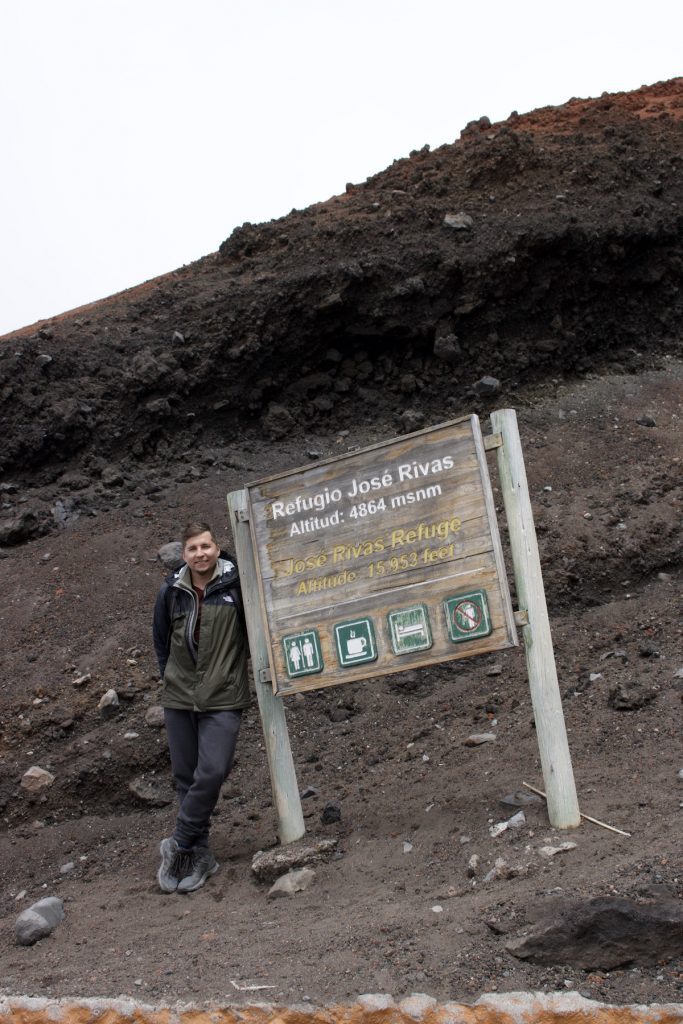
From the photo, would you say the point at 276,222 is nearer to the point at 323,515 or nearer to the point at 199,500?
the point at 199,500

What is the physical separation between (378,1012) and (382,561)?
204 centimetres

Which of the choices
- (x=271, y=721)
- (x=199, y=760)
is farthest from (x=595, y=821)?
(x=199, y=760)

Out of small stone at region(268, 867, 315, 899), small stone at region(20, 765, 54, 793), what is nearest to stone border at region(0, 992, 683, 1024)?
small stone at region(268, 867, 315, 899)

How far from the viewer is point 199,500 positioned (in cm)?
933

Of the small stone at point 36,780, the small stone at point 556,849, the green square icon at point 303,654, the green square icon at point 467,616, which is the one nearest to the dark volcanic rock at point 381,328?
the small stone at point 36,780

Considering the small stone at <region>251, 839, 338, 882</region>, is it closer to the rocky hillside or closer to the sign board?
the sign board

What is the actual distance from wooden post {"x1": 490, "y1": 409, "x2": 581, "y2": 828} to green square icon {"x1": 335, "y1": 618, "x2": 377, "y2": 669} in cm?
71

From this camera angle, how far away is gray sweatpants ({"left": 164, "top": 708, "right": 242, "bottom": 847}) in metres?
4.60

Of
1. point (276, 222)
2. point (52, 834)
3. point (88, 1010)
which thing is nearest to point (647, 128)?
point (276, 222)

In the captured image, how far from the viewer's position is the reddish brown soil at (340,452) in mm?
3863

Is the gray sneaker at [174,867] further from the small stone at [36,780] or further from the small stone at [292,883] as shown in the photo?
the small stone at [36,780]

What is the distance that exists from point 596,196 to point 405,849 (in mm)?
8687

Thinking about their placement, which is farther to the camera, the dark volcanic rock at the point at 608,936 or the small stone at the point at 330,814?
the small stone at the point at 330,814

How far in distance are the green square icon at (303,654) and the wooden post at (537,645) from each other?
100 cm
